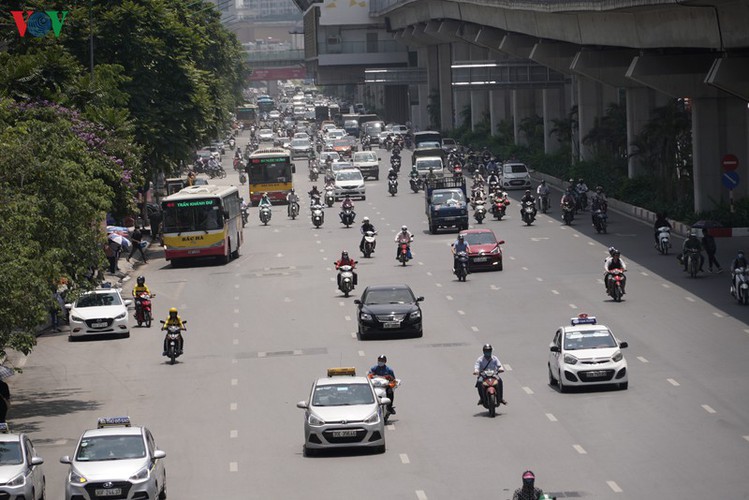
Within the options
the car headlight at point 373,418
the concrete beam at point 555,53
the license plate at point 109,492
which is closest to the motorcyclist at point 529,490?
the license plate at point 109,492

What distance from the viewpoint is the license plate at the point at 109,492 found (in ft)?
71.6

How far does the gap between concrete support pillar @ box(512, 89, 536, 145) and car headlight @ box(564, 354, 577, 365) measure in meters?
82.5

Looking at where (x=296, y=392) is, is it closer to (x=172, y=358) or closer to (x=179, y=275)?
(x=172, y=358)

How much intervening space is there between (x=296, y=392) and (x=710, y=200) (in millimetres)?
32985

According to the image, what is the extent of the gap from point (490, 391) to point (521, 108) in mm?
86401

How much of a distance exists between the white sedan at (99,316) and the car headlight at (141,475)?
66.9ft

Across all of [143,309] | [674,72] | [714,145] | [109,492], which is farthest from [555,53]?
[109,492]

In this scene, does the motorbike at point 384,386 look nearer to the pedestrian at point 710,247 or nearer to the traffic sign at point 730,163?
the pedestrian at point 710,247

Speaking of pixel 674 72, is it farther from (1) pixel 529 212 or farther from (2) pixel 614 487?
(2) pixel 614 487

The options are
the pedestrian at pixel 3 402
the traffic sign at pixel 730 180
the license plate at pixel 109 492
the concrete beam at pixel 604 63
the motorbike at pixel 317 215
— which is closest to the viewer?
the license plate at pixel 109 492

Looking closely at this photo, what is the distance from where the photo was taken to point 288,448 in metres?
26.7

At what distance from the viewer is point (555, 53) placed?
81.6 m

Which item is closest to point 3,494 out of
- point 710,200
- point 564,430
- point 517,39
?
point 564,430

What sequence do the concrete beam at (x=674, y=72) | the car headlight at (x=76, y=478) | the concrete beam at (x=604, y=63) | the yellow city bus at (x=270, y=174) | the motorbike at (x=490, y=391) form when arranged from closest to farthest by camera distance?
the car headlight at (x=76, y=478) < the motorbike at (x=490, y=391) < the concrete beam at (x=674, y=72) < the concrete beam at (x=604, y=63) < the yellow city bus at (x=270, y=174)
